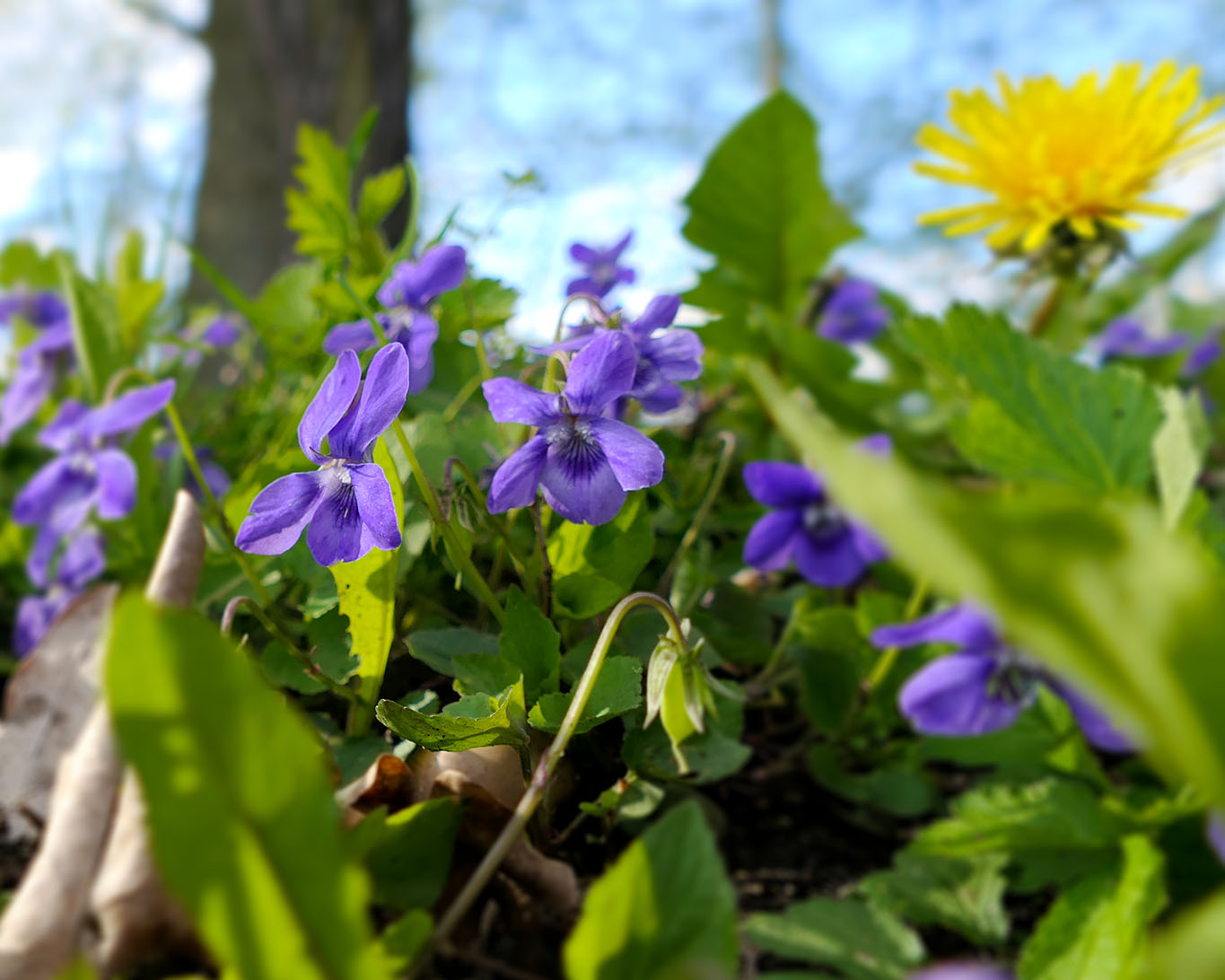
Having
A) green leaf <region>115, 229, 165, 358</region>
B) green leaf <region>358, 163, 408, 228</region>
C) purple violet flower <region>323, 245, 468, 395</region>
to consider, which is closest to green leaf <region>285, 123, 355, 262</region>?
green leaf <region>358, 163, 408, 228</region>

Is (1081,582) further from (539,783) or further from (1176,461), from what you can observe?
(1176,461)

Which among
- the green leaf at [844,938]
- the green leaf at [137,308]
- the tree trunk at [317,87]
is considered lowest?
the green leaf at [844,938]

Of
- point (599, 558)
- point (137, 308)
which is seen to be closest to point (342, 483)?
point (599, 558)

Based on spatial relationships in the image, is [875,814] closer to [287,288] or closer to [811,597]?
[811,597]

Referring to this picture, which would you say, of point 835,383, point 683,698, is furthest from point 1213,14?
point 683,698

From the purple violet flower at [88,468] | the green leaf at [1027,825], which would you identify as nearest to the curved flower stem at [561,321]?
the purple violet flower at [88,468]

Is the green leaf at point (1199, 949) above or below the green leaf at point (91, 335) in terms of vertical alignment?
below

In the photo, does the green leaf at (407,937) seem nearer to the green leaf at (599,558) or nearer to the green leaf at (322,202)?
the green leaf at (599,558)
